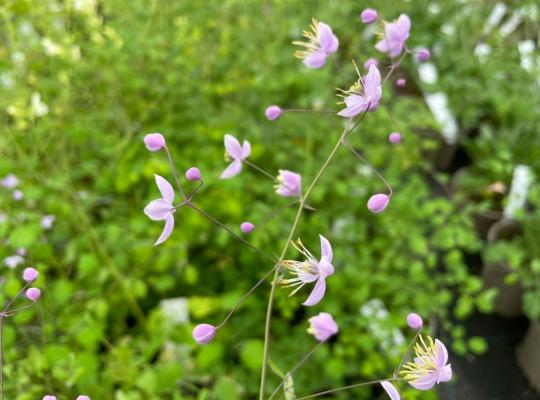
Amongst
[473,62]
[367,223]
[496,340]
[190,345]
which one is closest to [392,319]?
[367,223]

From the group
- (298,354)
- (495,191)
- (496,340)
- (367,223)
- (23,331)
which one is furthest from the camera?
(495,191)

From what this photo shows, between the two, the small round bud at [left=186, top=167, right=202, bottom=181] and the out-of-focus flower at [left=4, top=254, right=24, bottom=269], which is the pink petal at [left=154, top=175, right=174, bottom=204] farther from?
the out-of-focus flower at [left=4, top=254, right=24, bottom=269]

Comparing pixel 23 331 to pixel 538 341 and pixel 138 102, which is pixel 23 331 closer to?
pixel 138 102

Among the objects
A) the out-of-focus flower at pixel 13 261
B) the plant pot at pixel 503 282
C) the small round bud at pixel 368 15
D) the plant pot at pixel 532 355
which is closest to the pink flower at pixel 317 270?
the small round bud at pixel 368 15

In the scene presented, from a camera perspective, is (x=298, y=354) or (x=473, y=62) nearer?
(x=298, y=354)

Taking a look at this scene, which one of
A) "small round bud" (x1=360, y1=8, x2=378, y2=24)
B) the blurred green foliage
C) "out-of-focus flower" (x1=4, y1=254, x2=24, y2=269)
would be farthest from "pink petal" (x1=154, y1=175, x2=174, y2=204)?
"out-of-focus flower" (x1=4, y1=254, x2=24, y2=269)

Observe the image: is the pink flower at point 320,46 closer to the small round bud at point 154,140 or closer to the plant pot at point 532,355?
the small round bud at point 154,140

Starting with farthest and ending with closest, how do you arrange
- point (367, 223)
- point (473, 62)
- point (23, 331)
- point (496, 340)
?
point (473, 62)
point (496, 340)
point (367, 223)
point (23, 331)
